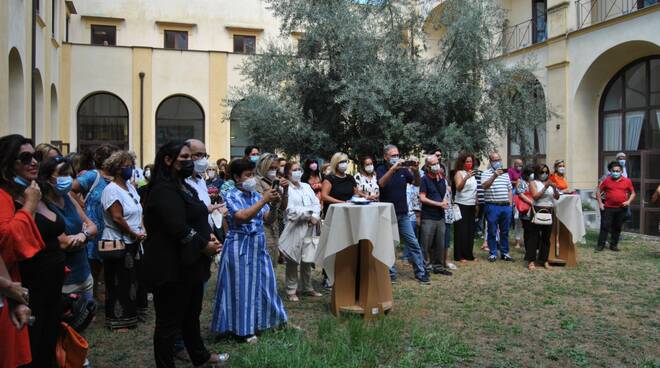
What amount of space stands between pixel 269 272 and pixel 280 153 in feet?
25.6

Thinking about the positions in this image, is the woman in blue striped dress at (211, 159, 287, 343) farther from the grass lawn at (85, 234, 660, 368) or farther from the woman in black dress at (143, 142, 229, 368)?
the woman in black dress at (143, 142, 229, 368)

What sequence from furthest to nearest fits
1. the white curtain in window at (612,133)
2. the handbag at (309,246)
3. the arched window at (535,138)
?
the white curtain in window at (612,133), the arched window at (535,138), the handbag at (309,246)

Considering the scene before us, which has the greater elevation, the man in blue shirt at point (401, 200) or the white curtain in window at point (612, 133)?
the white curtain in window at point (612, 133)

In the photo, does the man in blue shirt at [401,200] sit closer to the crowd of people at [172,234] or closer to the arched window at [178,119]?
the crowd of people at [172,234]

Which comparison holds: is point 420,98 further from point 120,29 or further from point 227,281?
point 120,29

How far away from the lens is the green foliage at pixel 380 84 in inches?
453

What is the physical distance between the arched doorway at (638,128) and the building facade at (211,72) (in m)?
0.03

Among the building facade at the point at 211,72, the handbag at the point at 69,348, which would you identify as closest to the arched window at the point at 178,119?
the building facade at the point at 211,72

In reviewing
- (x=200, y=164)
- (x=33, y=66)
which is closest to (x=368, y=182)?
(x=200, y=164)

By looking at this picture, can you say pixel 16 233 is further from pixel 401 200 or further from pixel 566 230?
pixel 566 230

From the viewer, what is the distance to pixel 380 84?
1108cm

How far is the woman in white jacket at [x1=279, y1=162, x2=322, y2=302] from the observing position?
6.77 m

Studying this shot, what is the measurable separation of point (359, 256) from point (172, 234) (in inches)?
113

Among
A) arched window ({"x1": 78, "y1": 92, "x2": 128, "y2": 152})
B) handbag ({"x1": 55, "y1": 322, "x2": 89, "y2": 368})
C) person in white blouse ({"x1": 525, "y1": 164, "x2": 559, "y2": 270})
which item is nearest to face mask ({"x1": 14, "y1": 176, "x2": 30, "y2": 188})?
handbag ({"x1": 55, "y1": 322, "x2": 89, "y2": 368})
